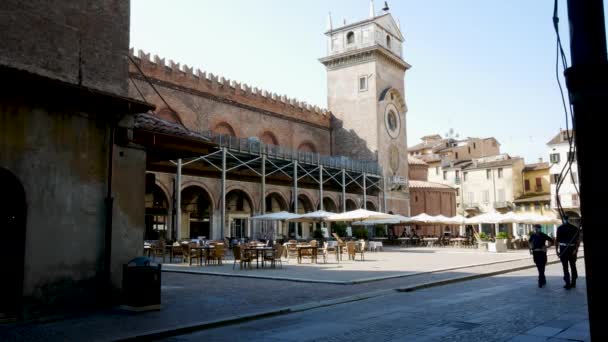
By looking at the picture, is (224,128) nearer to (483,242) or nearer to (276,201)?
(276,201)

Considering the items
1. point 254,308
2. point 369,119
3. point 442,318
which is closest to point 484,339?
point 442,318

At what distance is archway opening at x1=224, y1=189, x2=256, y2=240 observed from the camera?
112 ft

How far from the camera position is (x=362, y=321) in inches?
299

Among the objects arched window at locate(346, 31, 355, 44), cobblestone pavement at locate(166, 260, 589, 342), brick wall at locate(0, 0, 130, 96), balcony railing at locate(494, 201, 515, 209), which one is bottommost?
cobblestone pavement at locate(166, 260, 589, 342)

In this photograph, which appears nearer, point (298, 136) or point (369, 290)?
point (369, 290)

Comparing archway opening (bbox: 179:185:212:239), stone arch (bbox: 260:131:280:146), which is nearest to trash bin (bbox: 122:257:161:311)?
archway opening (bbox: 179:185:212:239)

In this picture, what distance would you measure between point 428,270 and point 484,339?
32.3ft

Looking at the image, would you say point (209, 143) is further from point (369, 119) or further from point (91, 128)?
point (369, 119)

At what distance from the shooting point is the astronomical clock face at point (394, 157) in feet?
152

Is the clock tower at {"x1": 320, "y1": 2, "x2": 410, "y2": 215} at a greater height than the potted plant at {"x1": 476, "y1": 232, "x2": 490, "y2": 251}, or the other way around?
the clock tower at {"x1": 320, "y1": 2, "x2": 410, "y2": 215}

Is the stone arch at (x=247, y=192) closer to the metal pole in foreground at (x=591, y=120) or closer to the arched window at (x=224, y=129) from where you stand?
the arched window at (x=224, y=129)

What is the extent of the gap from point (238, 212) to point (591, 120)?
33.6 metres

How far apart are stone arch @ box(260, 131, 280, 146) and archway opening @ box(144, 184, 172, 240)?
437 inches

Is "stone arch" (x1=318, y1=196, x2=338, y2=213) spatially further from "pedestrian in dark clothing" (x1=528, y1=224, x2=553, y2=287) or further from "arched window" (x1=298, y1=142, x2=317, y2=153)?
"pedestrian in dark clothing" (x1=528, y1=224, x2=553, y2=287)
